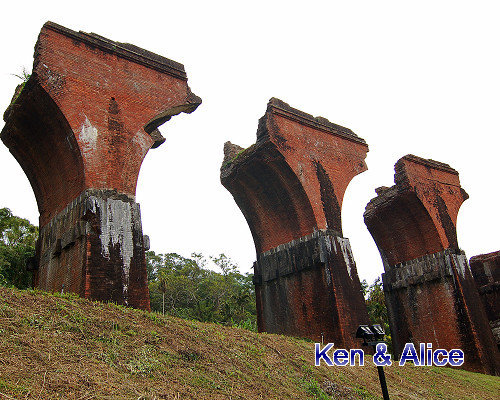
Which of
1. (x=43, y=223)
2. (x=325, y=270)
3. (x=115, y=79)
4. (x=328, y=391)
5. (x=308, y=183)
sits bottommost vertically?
(x=328, y=391)

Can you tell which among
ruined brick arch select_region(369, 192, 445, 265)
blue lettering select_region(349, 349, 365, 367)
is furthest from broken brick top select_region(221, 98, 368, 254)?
blue lettering select_region(349, 349, 365, 367)

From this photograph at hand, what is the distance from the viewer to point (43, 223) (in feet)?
32.9

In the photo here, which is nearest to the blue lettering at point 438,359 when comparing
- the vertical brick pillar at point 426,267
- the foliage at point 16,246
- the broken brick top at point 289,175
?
the vertical brick pillar at point 426,267

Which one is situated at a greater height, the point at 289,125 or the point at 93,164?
the point at 289,125

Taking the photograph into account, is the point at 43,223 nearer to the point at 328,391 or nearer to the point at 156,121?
the point at 156,121

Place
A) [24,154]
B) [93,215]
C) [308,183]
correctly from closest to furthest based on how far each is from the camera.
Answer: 1. [93,215]
2. [24,154]
3. [308,183]

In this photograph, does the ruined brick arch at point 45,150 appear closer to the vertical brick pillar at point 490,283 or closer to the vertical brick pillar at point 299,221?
the vertical brick pillar at point 299,221

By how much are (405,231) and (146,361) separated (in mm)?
11981

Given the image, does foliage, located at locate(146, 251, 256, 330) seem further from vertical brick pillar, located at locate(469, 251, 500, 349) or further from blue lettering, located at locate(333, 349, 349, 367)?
blue lettering, located at locate(333, 349, 349, 367)

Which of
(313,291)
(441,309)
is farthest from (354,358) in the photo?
(441,309)

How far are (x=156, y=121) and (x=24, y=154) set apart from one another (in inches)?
113

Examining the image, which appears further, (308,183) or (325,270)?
(308,183)

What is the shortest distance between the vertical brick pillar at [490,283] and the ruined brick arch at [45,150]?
14.0 meters

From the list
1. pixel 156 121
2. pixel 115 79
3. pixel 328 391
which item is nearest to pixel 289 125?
pixel 156 121
